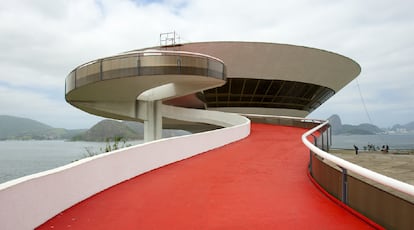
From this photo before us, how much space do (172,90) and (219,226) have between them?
66.6 feet

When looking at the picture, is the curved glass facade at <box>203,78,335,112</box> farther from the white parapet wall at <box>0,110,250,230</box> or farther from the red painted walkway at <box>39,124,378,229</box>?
the red painted walkway at <box>39,124,378,229</box>

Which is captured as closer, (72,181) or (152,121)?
(72,181)

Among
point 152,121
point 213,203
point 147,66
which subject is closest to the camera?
point 213,203

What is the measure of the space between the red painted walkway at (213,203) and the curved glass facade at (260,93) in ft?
79.0

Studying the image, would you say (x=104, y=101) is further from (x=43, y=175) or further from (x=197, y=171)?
(x=43, y=175)

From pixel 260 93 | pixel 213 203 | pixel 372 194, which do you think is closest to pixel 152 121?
pixel 260 93

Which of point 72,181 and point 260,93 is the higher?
point 260,93

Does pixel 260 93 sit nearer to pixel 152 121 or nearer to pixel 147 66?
pixel 152 121

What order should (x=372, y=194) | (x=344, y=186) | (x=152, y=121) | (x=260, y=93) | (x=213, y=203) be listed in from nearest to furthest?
1. (x=372, y=194)
2. (x=344, y=186)
3. (x=213, y=203)
4. (x=152, y=121)
5. (x=260, y=93)

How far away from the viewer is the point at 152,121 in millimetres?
25656

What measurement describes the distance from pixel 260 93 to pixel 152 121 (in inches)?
473

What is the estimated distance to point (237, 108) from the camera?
34125 mm

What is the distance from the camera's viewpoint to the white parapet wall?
3.99 m

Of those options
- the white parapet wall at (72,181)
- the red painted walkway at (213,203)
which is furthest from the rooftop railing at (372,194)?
the white parapet wall at (72,181)
